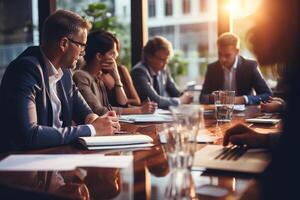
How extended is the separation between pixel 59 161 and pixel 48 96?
0.69 m

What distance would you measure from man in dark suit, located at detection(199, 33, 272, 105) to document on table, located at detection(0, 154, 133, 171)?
230 centimetres

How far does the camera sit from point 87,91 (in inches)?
102

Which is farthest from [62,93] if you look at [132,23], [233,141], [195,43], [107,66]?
[195,43]

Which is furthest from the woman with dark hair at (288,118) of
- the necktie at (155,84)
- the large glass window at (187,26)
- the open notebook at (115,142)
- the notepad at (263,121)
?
the large glass window at (187,26)

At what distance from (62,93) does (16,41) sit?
131 inches

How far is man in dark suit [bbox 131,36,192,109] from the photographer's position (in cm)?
363

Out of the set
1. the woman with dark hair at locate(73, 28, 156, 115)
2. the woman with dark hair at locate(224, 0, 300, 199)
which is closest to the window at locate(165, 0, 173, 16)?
the woman with dark hair at locate(73, 28, 156, 115)

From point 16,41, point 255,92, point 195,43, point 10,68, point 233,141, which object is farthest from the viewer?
point 195,43

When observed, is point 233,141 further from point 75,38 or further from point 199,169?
point 75,38

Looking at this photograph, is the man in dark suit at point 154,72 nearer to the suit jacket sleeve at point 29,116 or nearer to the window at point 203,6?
the suit jacket sleeve at point 29,116

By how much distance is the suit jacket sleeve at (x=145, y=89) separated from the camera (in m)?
3.61

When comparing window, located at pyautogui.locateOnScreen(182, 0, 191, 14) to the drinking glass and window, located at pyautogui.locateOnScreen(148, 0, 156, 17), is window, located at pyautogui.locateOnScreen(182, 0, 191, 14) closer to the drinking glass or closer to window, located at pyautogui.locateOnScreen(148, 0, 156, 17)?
window, located at pyautogui.locateOnScreen(148, 0, 156, 17)

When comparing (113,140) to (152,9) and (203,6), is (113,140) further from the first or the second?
(203,6)

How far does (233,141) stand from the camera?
4.83 feet
